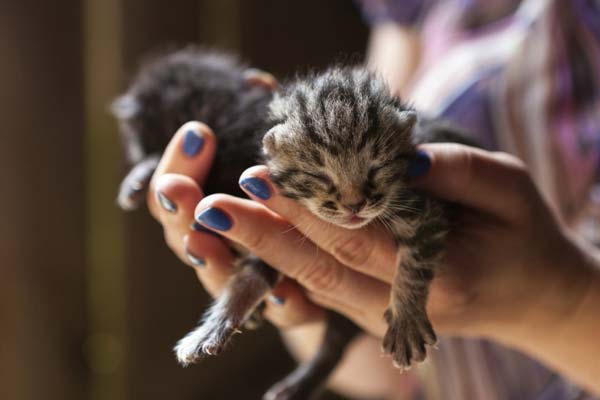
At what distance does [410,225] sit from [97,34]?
1.72 m

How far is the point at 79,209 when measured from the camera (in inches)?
91.7

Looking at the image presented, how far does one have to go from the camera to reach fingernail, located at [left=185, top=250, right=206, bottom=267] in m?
1.25

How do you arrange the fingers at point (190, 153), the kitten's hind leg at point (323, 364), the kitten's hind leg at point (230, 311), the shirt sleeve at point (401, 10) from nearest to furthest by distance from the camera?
the kitten's hind leg at point (230, 311) < the fingers at point (190, 153) < the kitten's hind leg at point (323, 364) < the shirt sleeve at point (401, 10)

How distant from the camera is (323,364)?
58.8 inches

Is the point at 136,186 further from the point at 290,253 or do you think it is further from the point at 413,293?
the point at 413,293

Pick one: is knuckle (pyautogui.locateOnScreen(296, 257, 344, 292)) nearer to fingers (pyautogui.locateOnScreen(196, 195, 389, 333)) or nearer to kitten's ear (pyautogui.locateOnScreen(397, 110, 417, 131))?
A: fingers (pyautogui.locateOnScreen(196, 195, 389, 333))

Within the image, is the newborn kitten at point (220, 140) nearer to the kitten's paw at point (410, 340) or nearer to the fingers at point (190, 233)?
the fingers at point (190, 233)

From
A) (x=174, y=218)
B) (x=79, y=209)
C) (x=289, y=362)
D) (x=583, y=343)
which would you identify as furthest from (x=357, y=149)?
(x=289, y=362)

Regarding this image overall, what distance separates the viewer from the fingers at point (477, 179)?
116cm

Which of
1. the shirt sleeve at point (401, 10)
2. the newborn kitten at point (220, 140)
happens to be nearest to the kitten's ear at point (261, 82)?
the newborn kitten at point (220, 140)

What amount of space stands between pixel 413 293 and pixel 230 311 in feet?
1.25

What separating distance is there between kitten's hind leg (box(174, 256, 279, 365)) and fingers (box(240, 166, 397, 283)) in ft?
0.61

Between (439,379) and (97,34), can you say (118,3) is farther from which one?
(439,379)

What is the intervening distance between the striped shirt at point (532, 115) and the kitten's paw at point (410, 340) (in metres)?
0.73
